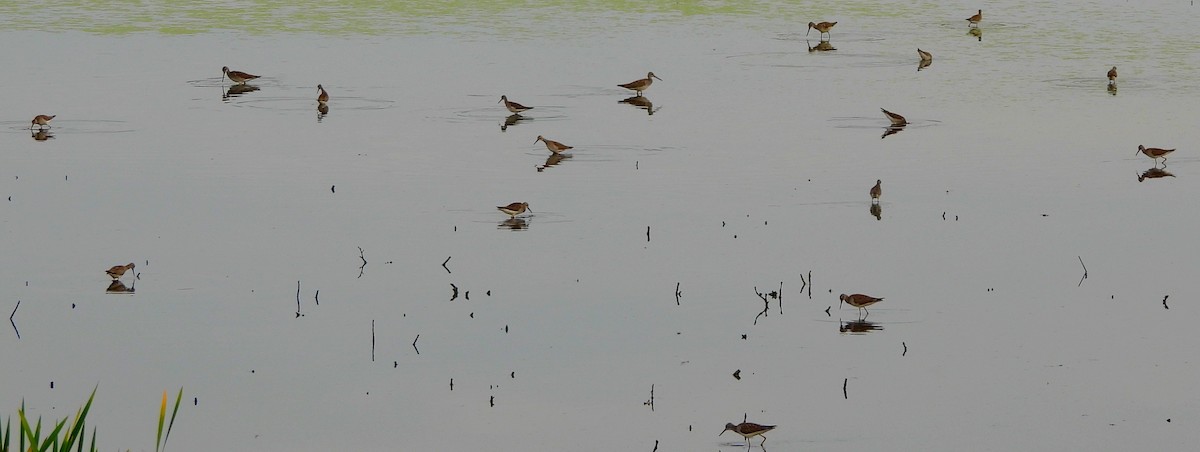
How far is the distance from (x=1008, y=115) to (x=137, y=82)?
12.2 meters

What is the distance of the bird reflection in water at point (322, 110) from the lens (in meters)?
20.9

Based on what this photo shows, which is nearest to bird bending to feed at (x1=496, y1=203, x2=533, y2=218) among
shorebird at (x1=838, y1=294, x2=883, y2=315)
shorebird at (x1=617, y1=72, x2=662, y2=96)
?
shorebird at (x1=838, y1=294, x2=883, y2=315)

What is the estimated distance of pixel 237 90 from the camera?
2341cm

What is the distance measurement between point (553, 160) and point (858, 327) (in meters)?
7.32

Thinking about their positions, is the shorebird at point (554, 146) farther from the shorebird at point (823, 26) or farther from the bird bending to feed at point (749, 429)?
the shorebird at point (823, 26)

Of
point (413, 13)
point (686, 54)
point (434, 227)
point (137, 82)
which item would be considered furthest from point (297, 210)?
point (413, 13)

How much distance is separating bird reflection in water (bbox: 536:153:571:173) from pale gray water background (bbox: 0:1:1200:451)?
0.14m

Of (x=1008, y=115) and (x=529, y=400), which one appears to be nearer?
(x=529, y=400)

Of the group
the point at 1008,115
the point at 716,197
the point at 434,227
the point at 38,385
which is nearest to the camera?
the point at 38,385

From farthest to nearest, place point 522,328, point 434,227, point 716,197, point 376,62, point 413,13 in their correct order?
point 413,13 → point 376,62 → point 716,197 → point 434,227 → point 522,328

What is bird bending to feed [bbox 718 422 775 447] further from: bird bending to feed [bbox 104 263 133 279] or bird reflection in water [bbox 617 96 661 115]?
bird reflection in water [bbox 617 96 661 115]

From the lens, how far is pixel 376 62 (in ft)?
86.5

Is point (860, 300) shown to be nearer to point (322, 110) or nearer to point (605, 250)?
point (605, 250)

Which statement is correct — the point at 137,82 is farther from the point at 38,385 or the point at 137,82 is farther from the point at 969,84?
the point at 38,385
